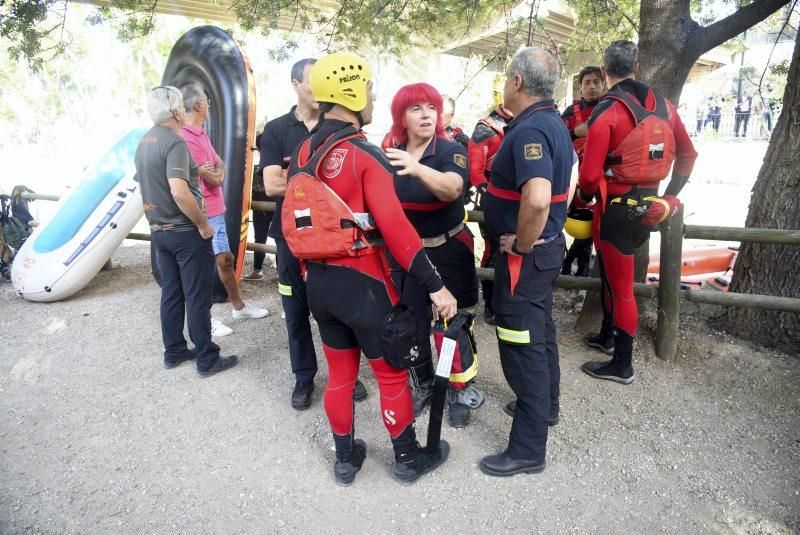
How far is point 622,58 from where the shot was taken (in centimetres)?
301

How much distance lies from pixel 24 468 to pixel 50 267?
313cm

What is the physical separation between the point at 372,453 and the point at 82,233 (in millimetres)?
4364

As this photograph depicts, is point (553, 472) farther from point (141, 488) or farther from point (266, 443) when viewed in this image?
point (141, 488)

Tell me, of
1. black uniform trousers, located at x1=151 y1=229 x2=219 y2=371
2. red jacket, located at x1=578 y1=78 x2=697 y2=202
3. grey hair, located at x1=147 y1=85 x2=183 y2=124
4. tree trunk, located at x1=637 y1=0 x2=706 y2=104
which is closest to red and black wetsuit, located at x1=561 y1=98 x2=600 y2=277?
tree trunk, located at x1=637 y1=0 x2=706 y2=104

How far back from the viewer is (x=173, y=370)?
12.5ft

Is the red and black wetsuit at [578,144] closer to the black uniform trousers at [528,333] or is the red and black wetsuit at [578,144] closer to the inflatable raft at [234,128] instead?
the black uniform trousers at [528,333]

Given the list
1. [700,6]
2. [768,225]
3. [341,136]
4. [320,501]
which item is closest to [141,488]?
[320,501]

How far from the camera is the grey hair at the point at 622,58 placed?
300 centimetres

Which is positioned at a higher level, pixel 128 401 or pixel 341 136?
pixel 341 136

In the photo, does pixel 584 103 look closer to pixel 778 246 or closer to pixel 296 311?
pixel 778 246

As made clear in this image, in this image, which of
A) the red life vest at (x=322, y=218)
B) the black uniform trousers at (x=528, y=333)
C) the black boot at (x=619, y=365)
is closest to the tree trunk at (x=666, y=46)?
the black boot at (x=619, y=365)

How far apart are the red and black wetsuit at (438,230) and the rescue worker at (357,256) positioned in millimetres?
469

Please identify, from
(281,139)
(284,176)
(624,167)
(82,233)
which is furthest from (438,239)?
(82,233)

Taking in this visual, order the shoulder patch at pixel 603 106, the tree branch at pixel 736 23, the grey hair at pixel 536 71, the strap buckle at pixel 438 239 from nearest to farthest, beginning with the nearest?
1. the grey hair at pixel 536 71
2. the strap buckle at pixel 438 239
3. the shoulder patch at pixel 603 106
4. the tree branch at pixel 736 23
